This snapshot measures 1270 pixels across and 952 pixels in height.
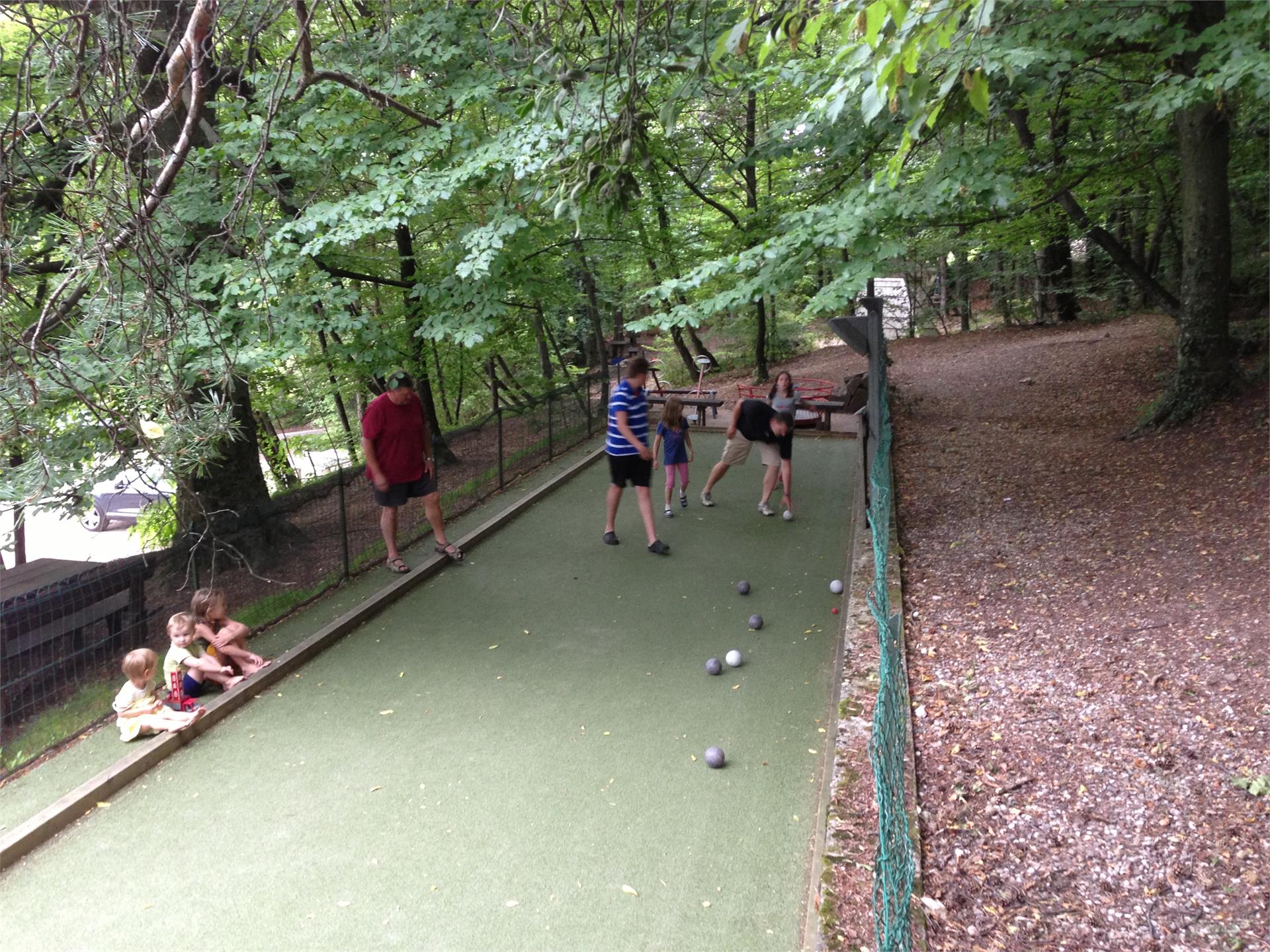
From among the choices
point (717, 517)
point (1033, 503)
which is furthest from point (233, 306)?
point (1033, 503)

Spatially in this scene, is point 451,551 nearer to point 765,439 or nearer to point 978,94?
point 765,439

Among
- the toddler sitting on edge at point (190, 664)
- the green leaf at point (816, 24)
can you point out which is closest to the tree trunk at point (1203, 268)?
the green leaf at point (816, 24)

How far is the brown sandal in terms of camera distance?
8.09 m

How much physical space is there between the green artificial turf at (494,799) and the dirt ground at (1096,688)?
776 millimetres

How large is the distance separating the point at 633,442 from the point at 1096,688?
4254mm

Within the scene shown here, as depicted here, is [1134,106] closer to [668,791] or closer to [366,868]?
[668,791]

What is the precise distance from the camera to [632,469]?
796 cm

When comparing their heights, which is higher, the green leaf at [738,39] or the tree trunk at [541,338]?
the green leaf at [738,39]

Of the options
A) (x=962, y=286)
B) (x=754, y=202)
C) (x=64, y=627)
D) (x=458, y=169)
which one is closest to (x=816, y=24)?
(x=458, y=169)

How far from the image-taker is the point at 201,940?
135 inches

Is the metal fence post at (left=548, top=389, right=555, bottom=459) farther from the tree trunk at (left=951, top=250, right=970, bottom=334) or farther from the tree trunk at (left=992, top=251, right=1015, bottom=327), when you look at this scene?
the tree trunk at (left=951, top=250, right=970, bottom=334)

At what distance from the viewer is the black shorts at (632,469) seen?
7934mm

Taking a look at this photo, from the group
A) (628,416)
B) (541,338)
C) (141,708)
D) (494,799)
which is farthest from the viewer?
(541,338)

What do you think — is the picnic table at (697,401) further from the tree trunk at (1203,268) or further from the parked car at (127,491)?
the parked car at (127,491)
